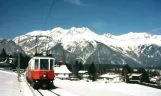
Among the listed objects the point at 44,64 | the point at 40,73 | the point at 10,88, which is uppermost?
the point at 44,64

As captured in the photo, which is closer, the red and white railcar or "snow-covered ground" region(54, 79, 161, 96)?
"snow-covered ground" region(54, 79, 161, 96)

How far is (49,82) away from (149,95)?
10980 millimetres

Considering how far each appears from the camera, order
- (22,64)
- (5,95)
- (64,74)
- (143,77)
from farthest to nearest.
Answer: (22,64) → (143,77) → (64,74) → (5,95)

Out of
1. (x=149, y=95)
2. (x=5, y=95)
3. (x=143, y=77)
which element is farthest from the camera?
(x=143, y=77)

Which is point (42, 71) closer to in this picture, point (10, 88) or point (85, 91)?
point (10, 88)

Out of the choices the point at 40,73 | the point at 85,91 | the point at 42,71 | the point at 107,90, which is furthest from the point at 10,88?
the point at 107,90

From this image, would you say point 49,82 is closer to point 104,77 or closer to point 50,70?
point 50,70

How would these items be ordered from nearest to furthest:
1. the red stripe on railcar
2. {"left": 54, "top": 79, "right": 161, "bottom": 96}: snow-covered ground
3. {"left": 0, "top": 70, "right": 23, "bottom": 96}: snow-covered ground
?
{"left": 0, "top": 70, "right": 23, "bottom": 96}: snow-covered ground → {"left": 54, "top": 79, "right": 161, "bottom": 96}: snow-covered ground → the red stripe on railcar

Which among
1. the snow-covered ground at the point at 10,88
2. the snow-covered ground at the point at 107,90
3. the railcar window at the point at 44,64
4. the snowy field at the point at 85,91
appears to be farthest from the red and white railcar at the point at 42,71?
the snow-covered ground at the point at 107,90

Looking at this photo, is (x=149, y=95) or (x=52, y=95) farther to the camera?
(x=149, y=95)

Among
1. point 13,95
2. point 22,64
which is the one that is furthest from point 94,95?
point 22,64

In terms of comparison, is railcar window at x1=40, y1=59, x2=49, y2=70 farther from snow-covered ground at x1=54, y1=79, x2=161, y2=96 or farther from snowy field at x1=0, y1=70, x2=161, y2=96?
snow-covered ground at x1=54, y1=79, x2=161, y2=96

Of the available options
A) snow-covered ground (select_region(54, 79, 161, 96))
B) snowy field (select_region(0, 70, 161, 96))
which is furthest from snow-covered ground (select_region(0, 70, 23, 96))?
snow-covered ground (select_region(54, 79, 161, 96))

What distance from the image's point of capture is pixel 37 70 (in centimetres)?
2850
